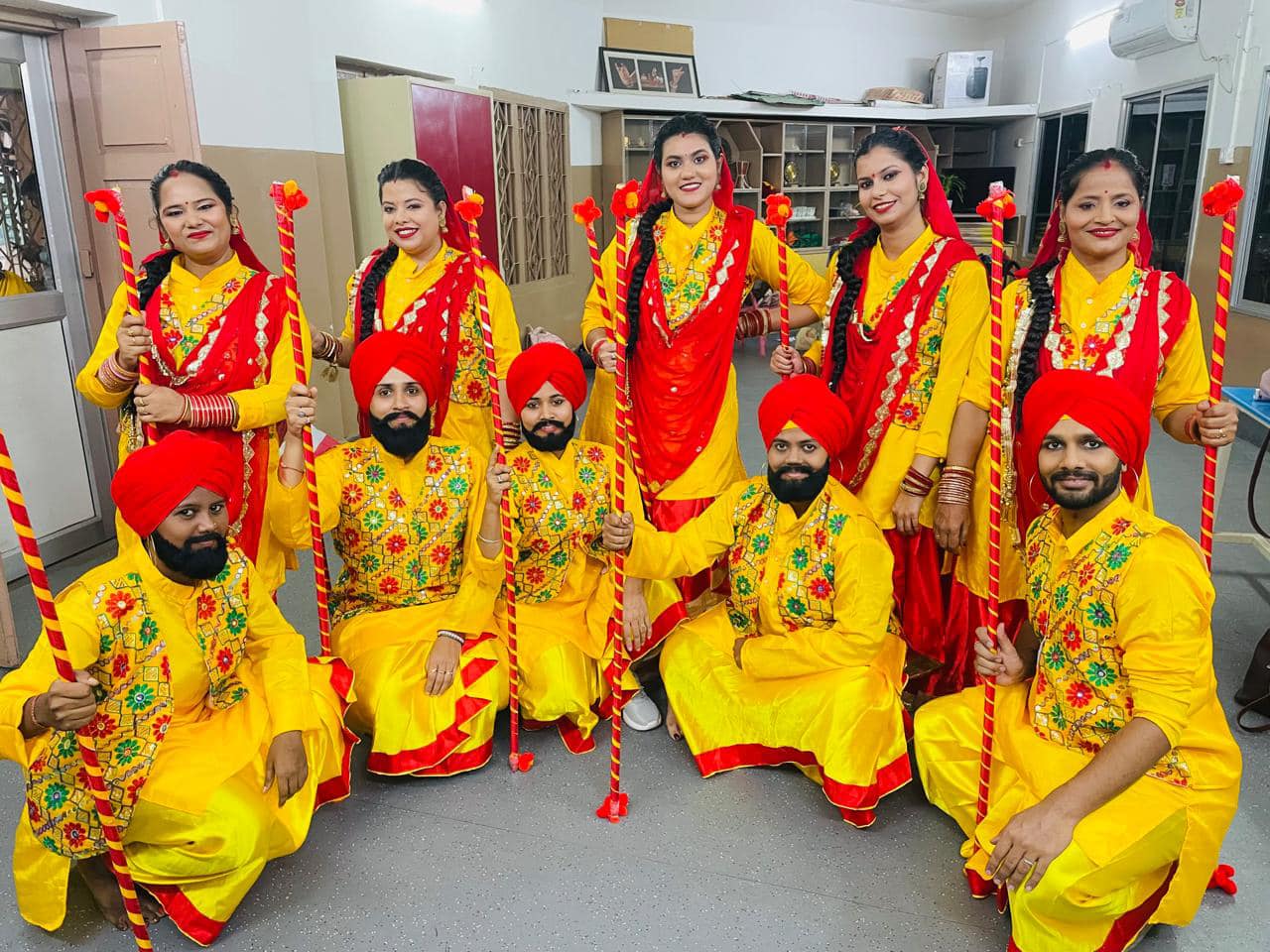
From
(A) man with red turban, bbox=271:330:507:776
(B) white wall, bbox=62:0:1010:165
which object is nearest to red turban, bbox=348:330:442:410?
(A) man with red turban, bbox=271:330:507:776

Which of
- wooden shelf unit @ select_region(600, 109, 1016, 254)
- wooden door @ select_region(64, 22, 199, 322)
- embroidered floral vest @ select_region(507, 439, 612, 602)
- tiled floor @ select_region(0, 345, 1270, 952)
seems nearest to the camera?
tiled floor @ select_region(0, 345, 1270, 952)

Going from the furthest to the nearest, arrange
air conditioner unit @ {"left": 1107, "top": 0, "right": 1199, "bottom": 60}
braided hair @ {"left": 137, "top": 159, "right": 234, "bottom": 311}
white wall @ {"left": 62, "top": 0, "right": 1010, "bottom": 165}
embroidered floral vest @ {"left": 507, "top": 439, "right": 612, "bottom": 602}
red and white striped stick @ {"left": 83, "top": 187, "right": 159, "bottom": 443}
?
air conditioner unit @ {"left": 1107, "top": 0, "right": 1199, "bottom": 60}
white wall @ {"left": 62, "top": 0, "right": 1010, "bottom": 165}
embroidered floral vest @ {"left": 507, "top": 439, "right": 612, "bottom": 602}
braided hair @ {"left": 137, "top": 159, "right": 234, "bottom": 311}
red and white striped stick @ {"left": 83, "top": 187, "right": 159, "bottom": 443}

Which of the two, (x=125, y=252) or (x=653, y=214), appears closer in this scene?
(x=125, y=252)

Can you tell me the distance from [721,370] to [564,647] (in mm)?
881

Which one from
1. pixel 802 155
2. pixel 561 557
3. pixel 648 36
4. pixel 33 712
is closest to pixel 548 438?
pixel 561 557

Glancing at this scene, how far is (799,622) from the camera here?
7.68 feet

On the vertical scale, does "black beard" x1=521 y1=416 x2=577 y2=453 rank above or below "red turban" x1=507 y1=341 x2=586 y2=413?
below

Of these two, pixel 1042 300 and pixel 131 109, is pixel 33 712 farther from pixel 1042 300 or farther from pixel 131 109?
pixel 131 109

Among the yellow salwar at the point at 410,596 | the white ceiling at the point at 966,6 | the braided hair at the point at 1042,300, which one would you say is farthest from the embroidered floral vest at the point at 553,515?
the white ceiling at the point at 966,6

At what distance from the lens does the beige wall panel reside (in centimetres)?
586

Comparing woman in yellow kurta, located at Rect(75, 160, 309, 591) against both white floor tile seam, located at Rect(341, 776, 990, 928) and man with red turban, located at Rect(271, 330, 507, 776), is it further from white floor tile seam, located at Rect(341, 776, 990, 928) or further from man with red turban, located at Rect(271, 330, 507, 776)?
white floor tile seam, located at Rect(341, 776, 990, 928)

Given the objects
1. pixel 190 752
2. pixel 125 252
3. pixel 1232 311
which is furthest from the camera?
pixel 1232 311

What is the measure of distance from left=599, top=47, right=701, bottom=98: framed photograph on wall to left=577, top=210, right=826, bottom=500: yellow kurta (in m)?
6.77

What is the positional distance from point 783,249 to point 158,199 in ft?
5.27
